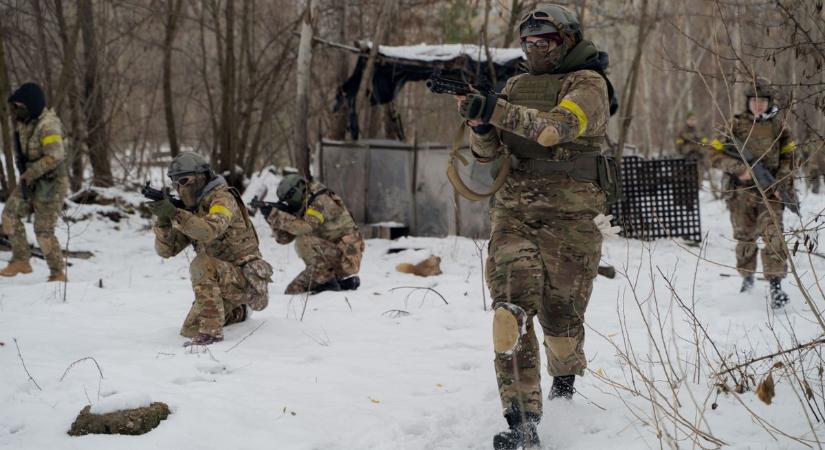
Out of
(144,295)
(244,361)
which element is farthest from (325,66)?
(244,361)

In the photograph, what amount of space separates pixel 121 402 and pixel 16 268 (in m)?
5.51

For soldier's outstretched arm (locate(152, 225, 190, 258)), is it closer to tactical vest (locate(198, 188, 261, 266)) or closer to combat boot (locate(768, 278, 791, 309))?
tactical vest (locate(198, 188, 261, 266))

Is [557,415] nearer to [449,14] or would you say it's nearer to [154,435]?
[154,435]

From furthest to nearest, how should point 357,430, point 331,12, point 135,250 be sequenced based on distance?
point 331,12 < point 135,250 < point 357,430

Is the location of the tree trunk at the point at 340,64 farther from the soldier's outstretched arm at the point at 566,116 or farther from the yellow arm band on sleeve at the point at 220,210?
the soldier's outstretched arm at the point at 566,116

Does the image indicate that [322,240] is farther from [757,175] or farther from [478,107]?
[478,107]

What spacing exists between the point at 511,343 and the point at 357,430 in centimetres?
86

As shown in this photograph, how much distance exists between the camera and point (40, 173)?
7199 mm

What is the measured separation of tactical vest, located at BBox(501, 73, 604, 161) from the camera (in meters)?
3.13

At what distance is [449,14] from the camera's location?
1441 cm

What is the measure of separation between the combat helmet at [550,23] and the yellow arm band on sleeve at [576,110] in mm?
383

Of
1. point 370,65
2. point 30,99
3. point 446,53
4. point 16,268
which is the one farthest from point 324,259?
point 446,53

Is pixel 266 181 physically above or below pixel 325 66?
below

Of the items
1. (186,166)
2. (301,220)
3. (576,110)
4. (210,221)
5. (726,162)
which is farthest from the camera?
(301,220)
